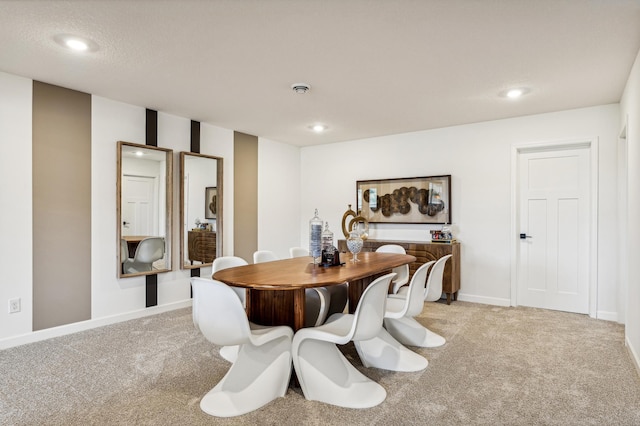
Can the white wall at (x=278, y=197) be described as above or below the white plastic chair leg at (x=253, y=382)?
above

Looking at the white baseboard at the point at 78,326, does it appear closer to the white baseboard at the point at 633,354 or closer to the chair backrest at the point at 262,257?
the chair backrest at the point at 262,257

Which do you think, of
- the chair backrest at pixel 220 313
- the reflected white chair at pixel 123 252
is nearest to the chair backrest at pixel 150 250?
the reflected white chair at pixel 123 252

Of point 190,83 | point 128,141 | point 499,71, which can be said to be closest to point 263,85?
point 190,83

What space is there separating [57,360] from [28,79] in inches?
92.4

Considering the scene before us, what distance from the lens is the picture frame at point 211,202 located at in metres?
4.74

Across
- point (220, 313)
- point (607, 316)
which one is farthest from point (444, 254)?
point (220, 313)

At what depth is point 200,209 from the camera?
467 cm

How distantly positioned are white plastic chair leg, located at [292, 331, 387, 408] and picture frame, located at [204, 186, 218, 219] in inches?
114

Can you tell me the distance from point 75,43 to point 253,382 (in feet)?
8.23

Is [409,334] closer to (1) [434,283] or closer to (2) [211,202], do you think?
(1) [434,283]

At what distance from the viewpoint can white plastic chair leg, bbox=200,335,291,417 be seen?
2164mm

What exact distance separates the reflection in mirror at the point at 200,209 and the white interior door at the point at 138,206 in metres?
0.40

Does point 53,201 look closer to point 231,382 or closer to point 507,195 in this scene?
point 231,382

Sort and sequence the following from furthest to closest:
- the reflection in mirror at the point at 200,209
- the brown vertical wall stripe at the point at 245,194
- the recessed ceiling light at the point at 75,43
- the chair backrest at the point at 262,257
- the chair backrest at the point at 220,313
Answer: the brown vertical wall stripe at the point at 245,194 → the reflection in mirror at the point at 200,209 → the chair backrest at the point at 262,257 → the recessed ceiling light at the point at 75,43 → the chair backrest at the point at 220,313
